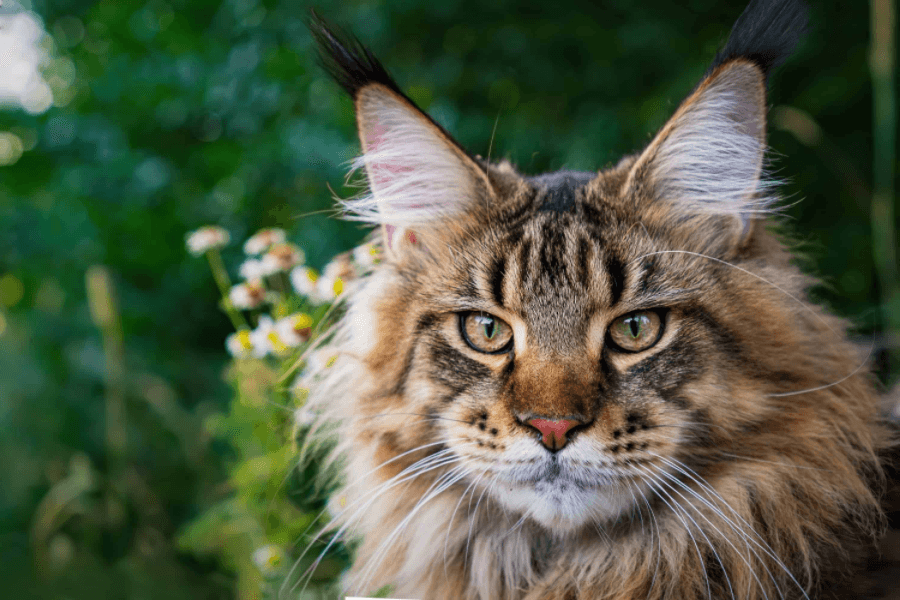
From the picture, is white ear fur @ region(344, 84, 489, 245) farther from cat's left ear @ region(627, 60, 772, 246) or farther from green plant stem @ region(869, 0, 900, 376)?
green plant stem @ region(869, 0, 900, 376)

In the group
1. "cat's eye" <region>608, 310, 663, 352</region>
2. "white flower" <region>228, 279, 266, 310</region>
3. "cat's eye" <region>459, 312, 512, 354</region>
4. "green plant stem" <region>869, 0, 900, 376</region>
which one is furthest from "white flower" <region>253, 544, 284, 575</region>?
"green plant stem" <region>869, 0, 900, 376</region>

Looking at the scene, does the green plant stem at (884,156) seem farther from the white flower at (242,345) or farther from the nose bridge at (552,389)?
the white flower at (242,345)

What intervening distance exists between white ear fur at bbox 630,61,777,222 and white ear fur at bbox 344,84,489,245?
Answer: 404 millimetres

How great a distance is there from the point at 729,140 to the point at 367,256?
0.95 meters

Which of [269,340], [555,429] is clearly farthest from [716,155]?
[269,340]

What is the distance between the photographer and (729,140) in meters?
1.44

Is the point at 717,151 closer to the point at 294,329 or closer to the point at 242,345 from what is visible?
the point at 294,329

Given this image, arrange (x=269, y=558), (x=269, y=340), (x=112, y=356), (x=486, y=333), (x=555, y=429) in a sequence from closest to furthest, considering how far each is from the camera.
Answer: (x=555, y=429) < (x=486, y=333) < (x=269, y=558) < (x=269, y=340) < (x=112, y=356)

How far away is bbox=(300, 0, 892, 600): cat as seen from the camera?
1321 mm

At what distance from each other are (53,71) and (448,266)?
2.47 metres

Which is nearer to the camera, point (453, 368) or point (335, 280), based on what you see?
point (453, 368)

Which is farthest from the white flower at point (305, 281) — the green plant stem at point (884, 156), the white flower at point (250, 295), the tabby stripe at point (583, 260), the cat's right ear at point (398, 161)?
the green plant stem at point (884, 156)

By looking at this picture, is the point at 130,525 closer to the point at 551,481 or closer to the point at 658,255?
the point at 551,481

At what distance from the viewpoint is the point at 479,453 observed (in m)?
1.36
